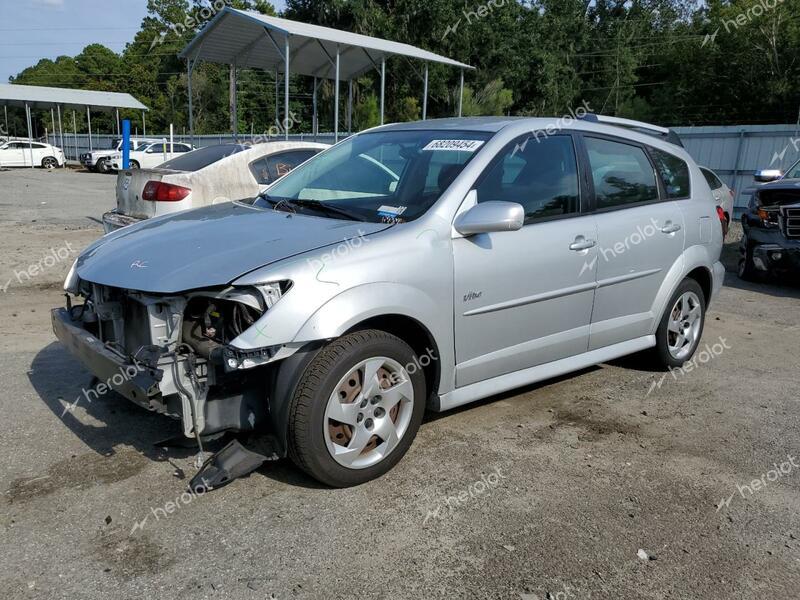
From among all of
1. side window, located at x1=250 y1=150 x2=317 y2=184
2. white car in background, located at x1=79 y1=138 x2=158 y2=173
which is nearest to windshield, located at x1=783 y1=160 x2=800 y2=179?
side window, located at x1=250 y1=150 x2=317 y2=184

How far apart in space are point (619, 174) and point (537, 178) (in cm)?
89

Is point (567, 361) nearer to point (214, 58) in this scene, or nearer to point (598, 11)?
point (214, 58)

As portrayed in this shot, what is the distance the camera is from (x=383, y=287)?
3359mm

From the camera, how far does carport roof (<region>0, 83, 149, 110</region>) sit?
35875mm

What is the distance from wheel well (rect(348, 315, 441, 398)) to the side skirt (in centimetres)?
12

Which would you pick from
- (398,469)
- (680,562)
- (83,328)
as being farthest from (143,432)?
(680,562)

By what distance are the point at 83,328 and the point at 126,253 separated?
561 millimetres

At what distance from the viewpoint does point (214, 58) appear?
61.9 feet

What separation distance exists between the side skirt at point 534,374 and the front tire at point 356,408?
11.6 inches

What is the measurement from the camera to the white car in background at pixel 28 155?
33.8 meters
